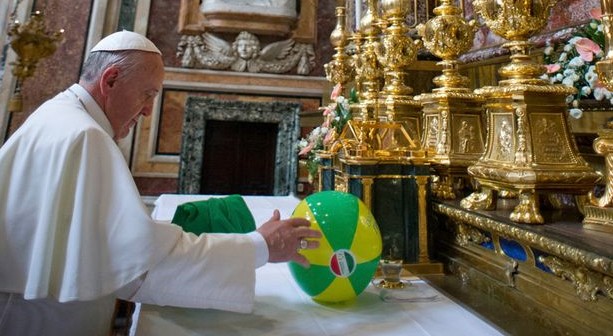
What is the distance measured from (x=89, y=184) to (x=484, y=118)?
1509 millimetres

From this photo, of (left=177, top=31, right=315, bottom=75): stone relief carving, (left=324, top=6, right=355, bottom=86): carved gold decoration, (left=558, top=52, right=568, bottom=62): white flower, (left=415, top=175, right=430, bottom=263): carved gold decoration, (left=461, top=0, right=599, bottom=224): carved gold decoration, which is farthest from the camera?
(left=177, top=31, right=315, bottom=75): stone relief carving

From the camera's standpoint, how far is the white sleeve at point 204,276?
900mm

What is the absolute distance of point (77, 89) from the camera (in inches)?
47.2

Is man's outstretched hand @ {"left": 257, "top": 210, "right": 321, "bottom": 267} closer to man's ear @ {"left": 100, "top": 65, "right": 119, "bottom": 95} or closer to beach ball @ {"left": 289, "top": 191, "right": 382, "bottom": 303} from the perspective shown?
beach ball @ {"left": 289, "top": 191, "right": 382, "bottom": 303}

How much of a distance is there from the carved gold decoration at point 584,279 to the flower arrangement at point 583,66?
79 cm

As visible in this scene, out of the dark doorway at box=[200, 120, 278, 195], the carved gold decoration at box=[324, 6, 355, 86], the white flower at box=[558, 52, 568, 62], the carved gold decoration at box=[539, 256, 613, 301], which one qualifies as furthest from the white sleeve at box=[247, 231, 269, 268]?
the dark doorway at box=[200, 120, 278, 195]

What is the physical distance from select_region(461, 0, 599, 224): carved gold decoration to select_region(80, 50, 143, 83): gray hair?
109 centimetres

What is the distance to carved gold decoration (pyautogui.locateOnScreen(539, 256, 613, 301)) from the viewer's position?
872 millimetres

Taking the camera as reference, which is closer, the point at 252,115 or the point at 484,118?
the point at 484,118

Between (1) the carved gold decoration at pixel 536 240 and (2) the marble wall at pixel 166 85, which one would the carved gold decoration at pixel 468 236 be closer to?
(1) the carved gold decoration at pixel 536 240

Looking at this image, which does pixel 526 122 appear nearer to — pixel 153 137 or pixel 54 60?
pixel 153 137

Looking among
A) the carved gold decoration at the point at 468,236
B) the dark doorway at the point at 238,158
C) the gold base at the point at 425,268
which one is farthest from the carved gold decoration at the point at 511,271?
the dark doorway at the point at 238,158

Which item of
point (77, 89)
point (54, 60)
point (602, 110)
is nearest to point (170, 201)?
point (77, 89)

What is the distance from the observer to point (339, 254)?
102cm
